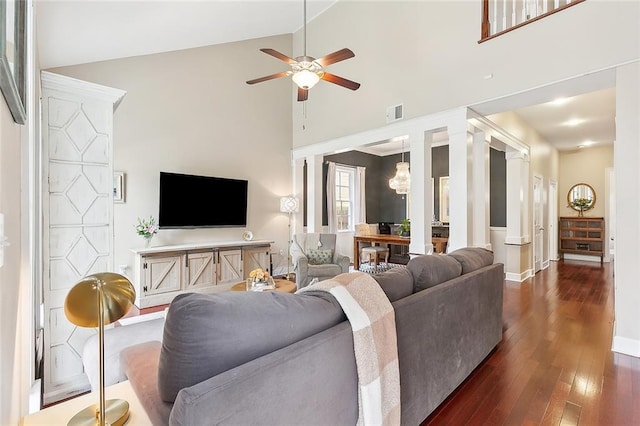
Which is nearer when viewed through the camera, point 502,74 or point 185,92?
point 502,74

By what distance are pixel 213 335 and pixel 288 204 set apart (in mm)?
5178

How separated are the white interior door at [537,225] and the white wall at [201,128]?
513 cm

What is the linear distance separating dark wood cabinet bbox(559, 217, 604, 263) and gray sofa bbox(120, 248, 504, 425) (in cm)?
857

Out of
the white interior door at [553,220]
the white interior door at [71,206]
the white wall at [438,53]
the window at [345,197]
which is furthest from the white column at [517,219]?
the white interior door at [71,206]

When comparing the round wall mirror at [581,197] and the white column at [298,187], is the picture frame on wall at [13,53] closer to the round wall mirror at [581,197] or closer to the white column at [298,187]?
the white column at [298,187]

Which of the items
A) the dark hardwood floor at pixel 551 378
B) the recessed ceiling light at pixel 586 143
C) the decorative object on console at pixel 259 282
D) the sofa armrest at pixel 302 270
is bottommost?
the dark hardwood floor at pixel 551 378

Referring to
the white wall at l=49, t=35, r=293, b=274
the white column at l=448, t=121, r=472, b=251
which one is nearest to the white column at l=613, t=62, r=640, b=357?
the white column at l=448, t=121, r=472, b=251

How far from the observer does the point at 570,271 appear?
21.2 feet

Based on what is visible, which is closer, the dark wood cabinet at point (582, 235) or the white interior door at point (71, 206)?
the white interior door at point (71, 206)

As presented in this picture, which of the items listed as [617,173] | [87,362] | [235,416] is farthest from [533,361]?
[87,362]

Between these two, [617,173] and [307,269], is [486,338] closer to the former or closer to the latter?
[617,173]

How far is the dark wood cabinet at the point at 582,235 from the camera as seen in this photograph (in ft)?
25.2

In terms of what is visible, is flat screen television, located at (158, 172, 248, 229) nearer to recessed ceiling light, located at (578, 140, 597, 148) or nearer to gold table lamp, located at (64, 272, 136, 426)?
gold table lamp, located at (64, 272, 136, 426)

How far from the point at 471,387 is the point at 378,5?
16.9 feet
